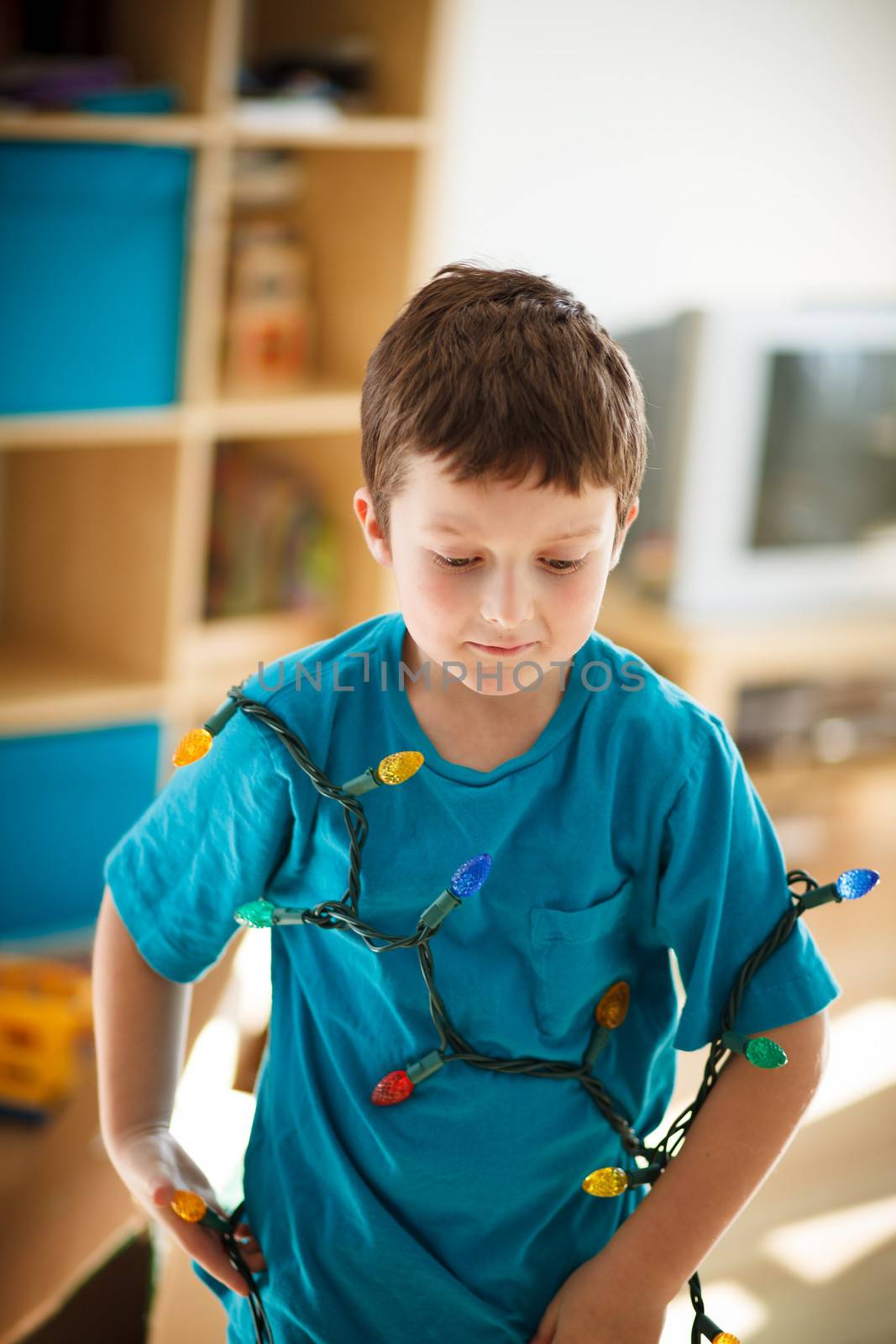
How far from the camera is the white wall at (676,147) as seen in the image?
2801 mm

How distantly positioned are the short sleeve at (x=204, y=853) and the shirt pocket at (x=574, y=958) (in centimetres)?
16

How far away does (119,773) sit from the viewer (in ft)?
7.85

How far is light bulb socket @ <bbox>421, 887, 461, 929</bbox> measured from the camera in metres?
0.77

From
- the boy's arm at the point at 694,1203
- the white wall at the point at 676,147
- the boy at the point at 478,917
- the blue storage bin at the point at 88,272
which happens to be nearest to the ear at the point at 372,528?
the boy at the point at 478,917

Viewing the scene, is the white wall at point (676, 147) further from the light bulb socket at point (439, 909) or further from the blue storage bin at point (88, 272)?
the light bulb socket at point (439, 909)

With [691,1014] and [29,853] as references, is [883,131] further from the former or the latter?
[691,1014]

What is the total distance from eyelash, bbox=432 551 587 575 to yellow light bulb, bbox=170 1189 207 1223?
391 mm

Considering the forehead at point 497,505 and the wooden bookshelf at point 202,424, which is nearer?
the forehead at point 497,505

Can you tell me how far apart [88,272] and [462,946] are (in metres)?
1.57

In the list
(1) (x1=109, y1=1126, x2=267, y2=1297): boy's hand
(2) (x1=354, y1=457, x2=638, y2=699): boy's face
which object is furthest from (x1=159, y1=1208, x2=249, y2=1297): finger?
(2) (x1=354, y1=457, x2=638, y2=699): boy's face

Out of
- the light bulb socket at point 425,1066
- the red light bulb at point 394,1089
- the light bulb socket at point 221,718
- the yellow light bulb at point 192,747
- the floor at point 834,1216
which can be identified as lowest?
the floor at point 834,1216

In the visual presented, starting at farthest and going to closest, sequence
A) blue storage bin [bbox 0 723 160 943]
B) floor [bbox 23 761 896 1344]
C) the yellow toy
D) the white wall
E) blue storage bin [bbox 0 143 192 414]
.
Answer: the white wall, blue storage bin [bbox 0 723 160 943], blue storage bin [bbox 0 143 192 414], the yellow toy, floor [bbox 23 761 896 1344]

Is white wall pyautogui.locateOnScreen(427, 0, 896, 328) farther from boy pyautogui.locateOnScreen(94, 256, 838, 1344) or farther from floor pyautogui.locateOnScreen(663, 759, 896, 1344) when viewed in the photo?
boy pyautogui.locateOnScreen(94, 256, 838, 1344)

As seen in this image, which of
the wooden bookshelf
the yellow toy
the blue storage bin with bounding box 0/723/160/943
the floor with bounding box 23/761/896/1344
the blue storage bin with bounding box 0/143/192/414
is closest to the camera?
the floor with bounding box 23/761/896/1344
